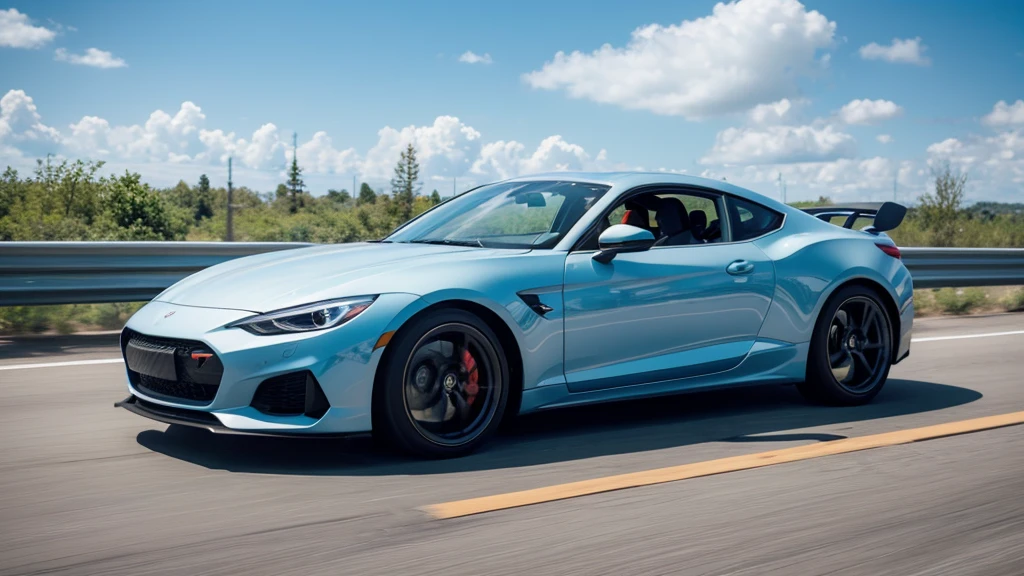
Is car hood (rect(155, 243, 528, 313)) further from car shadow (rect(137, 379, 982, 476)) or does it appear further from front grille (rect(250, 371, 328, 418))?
car shadow (rect(137, 379, 982, 476))

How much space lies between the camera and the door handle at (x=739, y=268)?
18.6 feet

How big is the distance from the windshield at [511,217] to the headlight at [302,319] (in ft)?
3.90

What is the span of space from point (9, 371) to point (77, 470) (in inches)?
118

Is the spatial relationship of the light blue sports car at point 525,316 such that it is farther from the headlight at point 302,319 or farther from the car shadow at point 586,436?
the car shadow at point 586,436

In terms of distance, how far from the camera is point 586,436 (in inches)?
207

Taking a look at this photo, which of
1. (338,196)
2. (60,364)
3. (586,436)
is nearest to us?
(586,436)

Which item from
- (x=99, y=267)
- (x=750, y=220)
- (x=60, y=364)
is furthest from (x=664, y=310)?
(x=99, y=267)

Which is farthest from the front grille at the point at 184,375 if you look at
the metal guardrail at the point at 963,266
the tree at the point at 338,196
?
the tree at the point at 338,196

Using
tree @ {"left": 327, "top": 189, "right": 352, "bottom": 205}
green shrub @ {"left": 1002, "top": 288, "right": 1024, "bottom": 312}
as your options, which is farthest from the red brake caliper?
tree @ {"left": 327, "top": 189, "right": 352, "bottom": 205}

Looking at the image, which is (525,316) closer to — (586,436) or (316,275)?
(586,436)

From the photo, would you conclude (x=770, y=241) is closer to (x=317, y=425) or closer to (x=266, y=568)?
(x=317, y=425)

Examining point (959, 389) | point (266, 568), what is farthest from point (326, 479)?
point (959, 389)

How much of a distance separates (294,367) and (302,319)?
8.5 inches

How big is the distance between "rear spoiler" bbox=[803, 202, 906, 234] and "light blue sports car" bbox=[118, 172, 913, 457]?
0.02 m
